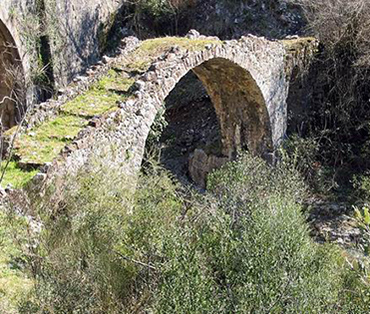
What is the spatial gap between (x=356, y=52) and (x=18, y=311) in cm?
1132

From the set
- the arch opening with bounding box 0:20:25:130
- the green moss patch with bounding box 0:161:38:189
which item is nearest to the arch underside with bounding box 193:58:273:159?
the arch opening with bounding box 0:20:25:130

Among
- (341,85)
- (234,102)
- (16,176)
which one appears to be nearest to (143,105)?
(16,176)

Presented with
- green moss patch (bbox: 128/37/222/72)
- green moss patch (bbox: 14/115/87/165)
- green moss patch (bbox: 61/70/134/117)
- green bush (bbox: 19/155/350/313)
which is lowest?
green bush (bbox: 19/155/350/313)

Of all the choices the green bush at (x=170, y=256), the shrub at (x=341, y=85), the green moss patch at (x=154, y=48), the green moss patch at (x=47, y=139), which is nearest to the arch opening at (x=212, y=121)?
the green moss patch at (x=154, y=48)

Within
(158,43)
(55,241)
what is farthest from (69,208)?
(158,43)

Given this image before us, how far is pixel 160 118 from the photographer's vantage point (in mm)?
13336

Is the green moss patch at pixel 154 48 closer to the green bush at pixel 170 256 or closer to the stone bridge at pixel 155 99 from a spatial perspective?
the stone bridge at pixel 155 99

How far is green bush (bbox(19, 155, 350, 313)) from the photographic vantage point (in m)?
4.67

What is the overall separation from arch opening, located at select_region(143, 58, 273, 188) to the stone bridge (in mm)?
30

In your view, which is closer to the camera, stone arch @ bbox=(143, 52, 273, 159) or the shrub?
stone arch @ bbox=(143, 52, 273, 159)

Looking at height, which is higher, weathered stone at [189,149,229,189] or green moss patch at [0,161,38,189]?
green moss patch at [0,161,38,189]

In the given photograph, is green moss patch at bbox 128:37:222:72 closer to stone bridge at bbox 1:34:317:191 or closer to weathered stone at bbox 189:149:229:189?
stone bridge at bbox 1:34:317:191

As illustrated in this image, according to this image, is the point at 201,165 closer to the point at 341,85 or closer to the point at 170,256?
the point at 341,85

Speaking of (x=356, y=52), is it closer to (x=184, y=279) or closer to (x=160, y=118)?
(x=160, y=118)
